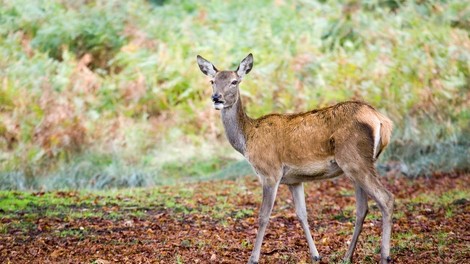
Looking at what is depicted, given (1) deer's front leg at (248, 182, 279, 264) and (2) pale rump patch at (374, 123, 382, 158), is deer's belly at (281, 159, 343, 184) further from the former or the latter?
(2) pale rump patch at (374, 123, 382, 158)

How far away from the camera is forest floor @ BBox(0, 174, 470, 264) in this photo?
755 cm

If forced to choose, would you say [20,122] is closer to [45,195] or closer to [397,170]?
[45,195]

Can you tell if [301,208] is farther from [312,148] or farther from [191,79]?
[191,79]

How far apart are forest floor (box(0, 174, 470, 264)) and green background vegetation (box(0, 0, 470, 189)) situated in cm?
184

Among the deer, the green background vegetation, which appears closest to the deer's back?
the deer

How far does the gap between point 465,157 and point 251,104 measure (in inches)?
194

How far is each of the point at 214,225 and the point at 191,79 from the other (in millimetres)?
8705

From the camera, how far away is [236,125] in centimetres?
770

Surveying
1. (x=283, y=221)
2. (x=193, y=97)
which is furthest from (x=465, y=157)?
(x=193, y=97)

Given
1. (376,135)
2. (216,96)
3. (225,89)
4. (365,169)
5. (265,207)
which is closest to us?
(365,169)

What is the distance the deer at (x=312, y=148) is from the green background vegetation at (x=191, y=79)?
5982mm

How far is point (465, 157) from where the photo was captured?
518 inches

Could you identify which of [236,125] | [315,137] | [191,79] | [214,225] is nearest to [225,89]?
[236,125]

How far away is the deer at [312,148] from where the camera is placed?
6.68 m
